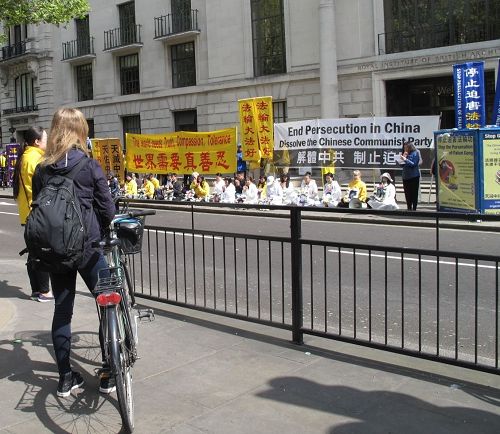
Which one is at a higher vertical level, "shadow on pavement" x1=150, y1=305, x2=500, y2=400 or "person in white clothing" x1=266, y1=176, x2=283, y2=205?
"person in white clothing" x1=266, y1=176, x2=283, y2=205

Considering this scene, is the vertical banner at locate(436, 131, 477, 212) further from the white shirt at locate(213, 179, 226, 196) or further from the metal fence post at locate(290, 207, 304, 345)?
the metal fence post at locate(290, 207, 304, 345)

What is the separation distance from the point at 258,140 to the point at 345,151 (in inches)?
124

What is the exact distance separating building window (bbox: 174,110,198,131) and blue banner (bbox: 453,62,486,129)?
17.8 m

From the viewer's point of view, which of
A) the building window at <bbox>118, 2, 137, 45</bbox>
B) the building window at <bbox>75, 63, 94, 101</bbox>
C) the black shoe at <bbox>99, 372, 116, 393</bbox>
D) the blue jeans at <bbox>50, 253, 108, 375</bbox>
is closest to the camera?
the blue jeans at <bbox>50, 253, 108, 375</bbox>

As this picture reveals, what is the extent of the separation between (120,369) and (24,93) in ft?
146

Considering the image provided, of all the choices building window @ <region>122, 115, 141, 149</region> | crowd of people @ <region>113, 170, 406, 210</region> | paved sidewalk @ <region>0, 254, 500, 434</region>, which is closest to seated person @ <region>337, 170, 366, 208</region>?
crowd of people @ <region>113, 170, 406, 210</region>

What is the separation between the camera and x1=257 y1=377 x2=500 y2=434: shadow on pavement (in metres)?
3.50

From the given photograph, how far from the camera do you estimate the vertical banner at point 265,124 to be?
2003cm

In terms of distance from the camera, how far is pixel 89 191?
3.88 metres

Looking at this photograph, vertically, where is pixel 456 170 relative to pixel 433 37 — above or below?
below

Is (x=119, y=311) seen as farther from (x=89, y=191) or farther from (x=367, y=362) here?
(x=367, y=362)

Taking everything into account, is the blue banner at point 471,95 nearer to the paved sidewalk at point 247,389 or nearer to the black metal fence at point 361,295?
the black metal fence at point 361,295

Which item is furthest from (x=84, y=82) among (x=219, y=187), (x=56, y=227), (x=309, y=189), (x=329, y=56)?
(x=56, y=227)

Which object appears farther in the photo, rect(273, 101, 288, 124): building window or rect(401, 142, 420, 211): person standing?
rect(273, 101, 288, 124): building window
